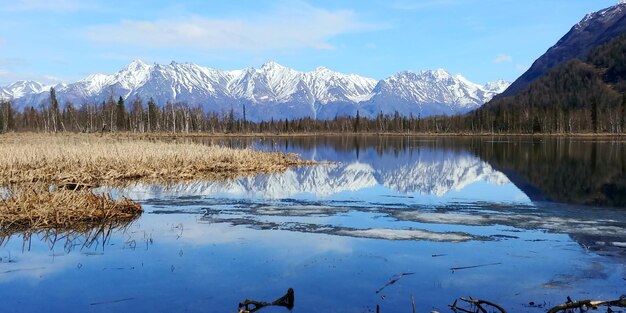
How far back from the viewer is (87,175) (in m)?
27.6

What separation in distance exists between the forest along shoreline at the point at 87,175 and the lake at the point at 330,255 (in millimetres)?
1052

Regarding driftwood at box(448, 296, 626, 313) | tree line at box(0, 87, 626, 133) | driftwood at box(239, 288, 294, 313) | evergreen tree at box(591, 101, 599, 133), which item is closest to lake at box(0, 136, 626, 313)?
driftwood at box(239, 288, 294, 313)

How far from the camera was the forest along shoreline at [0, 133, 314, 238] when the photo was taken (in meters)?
16.4

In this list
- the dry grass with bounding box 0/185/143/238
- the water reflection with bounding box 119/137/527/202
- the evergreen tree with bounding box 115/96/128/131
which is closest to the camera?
the dry grass with bounding box 0/185/143/238

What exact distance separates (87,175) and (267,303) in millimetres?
20997

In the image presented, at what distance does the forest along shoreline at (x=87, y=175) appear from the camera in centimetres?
1642

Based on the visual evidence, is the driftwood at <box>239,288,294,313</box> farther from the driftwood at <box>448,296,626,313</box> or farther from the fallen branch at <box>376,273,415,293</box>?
the driftwood at <box>448,296,626,313</box>

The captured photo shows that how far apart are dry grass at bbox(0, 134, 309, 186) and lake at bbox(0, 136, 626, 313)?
5891 millimetres

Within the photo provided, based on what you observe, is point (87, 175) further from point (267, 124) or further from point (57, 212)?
point (267, 124)

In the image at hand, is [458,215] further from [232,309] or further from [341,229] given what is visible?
[232,309]

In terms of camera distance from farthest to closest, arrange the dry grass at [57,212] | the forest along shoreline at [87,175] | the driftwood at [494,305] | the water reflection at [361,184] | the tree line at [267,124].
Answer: the tree line at [267,124], the water reflection at [361,184], the forest along shoreline at [87,175], the dry grass at [57,212], the driftwood at [494,305]

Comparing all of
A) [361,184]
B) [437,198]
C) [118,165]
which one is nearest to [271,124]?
[118,165]

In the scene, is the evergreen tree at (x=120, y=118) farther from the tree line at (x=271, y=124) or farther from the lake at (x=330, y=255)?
the lake at (x=330, y=255)

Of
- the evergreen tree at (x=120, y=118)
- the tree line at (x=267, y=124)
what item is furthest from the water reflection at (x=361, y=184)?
the evergreen tree at (x=120, y=118)
